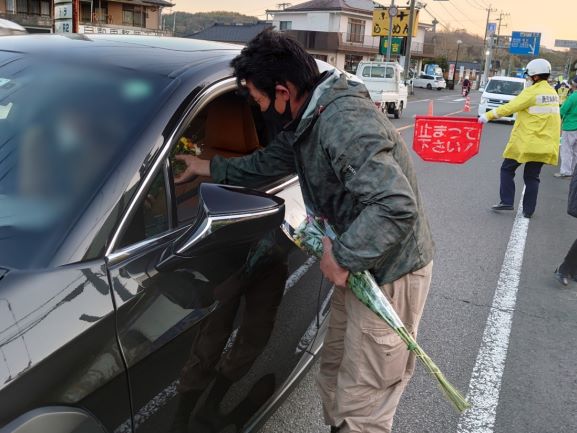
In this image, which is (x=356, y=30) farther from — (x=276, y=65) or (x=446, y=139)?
(x=276, y=65)

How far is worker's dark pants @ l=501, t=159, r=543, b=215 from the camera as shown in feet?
21.4

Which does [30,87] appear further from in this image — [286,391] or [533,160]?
[533,160]

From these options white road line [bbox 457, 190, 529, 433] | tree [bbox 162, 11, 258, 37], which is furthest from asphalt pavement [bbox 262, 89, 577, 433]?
tree [bbox 162, 11, 258, 37]

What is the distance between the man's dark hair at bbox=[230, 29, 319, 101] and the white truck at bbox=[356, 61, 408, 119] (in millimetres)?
17285

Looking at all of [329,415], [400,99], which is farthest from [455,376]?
[400,99]

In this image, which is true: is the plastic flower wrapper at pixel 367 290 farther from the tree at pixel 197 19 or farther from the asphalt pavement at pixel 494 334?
the tree at pixel 197 19

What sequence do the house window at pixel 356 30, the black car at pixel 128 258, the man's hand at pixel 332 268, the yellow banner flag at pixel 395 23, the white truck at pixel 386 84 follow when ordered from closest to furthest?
the black car at pixel 128 258 < the man's hand at pixel 332 268 < the white truck at pixel 386 84 < the yellow banner flag at pixel 395 23 < the house window at pixel 356 30

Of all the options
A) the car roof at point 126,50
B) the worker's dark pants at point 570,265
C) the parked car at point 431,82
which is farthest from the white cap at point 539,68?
the parked car at point 431,82

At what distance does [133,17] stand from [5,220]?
5881 cm

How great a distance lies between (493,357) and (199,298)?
244 centimetres

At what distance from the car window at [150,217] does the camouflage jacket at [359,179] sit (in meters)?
0.47

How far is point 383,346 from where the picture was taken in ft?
6.45

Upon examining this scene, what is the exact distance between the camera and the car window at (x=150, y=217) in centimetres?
153

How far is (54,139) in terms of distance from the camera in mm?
1694
